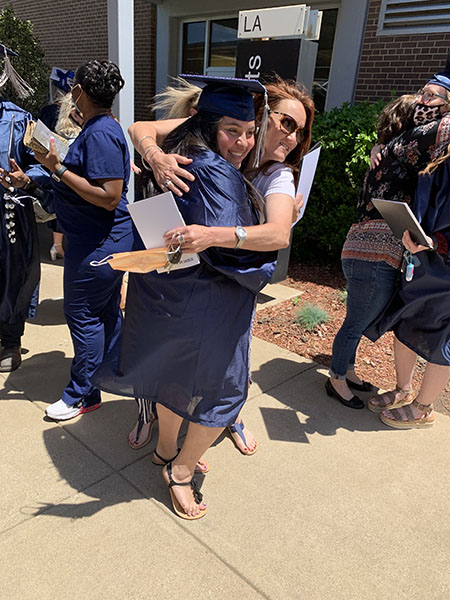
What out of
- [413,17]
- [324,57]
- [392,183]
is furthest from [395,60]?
[392,183]

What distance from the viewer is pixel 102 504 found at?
7.07 feet

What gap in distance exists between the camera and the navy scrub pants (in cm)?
250

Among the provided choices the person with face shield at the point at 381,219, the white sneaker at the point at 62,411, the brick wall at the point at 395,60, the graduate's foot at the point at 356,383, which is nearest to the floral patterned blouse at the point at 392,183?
the person with face shield at the point at 381,219

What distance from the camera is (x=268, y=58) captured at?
436 cm

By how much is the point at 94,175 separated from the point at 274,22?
2746mm

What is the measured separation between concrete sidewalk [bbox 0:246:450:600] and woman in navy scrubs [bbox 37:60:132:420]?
14.2 inches

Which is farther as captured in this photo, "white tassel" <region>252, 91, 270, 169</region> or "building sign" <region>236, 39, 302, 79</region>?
"building sign" <region>236, 39, 302, 79</region>

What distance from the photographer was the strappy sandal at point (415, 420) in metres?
2.82

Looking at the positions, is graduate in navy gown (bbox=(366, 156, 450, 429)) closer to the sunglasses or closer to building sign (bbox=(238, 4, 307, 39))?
the sunglasses

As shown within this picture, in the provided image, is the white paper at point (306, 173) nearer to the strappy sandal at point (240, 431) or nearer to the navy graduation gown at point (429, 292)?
the navy graduation gown at point (429, 292)

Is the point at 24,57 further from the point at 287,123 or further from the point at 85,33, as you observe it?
the point at 287,123

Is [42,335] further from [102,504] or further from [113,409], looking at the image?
[102,504]

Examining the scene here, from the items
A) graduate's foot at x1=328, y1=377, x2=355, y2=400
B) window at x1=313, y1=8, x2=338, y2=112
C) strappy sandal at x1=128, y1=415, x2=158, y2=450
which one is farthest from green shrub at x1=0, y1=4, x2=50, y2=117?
graduate's foot at x1=328, y1=377, x2=355, y2=400

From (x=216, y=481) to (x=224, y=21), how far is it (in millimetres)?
9541
